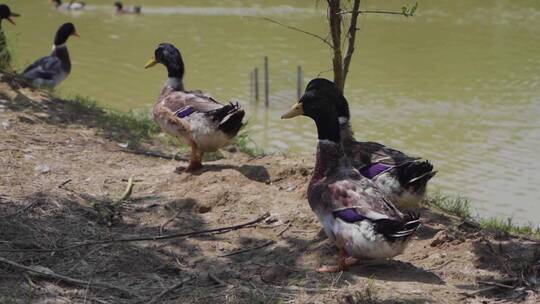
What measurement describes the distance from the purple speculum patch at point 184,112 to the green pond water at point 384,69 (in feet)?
12.4

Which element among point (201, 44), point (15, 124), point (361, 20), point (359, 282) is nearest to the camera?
point (359, 282)

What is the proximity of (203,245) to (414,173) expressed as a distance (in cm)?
163

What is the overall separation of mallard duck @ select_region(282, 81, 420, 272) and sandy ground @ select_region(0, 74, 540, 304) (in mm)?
204

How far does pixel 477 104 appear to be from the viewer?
45.3ft

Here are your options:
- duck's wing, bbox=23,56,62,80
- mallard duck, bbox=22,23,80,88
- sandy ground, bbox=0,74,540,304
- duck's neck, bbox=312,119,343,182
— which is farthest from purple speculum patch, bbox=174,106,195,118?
duck's wing, bbox=23,56,62,80

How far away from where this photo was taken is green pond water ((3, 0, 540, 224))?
434 inches

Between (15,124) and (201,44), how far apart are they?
35.3ft

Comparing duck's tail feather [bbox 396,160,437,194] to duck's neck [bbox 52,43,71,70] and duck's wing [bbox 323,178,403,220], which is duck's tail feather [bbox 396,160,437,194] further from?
duck's neck [bbox 52,43,71,70]

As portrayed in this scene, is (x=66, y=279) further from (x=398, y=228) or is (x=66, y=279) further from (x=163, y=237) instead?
(x=398, y=228)

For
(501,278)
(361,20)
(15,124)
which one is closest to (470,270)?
(501,278)

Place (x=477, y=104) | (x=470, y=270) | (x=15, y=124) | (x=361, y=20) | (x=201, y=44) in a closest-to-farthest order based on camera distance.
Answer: (x=470, y=270), (x=15, y=124), (x=477, y=104), (x=201, y=44), (x=361, y=20)

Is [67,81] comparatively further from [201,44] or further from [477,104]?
[477,104]

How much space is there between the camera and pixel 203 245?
17.6 ft

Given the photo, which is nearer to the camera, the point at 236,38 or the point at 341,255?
the point at 341,255
